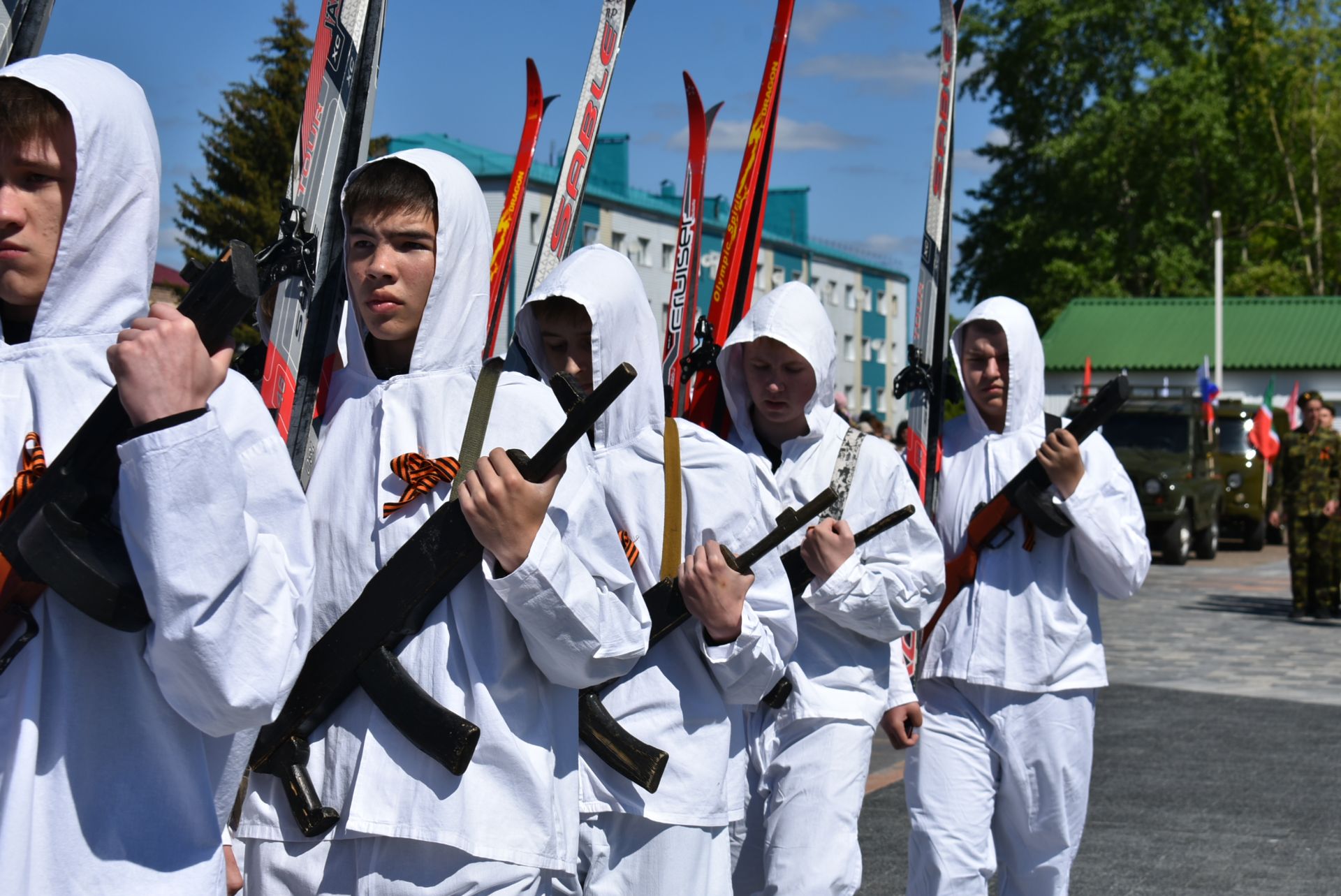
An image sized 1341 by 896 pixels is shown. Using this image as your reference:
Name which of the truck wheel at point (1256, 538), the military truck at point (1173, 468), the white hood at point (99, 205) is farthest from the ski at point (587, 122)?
the truck wheel at point (1256, 538)

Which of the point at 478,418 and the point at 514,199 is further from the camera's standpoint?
the point at 514,199

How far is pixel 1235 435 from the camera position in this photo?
28.2 metres

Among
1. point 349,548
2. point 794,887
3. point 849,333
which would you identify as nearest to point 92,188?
point 349,548

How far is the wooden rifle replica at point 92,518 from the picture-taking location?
2000 millimetres

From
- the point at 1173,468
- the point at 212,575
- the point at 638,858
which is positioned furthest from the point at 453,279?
the point at 1173,468

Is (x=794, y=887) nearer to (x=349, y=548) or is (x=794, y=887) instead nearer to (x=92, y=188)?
(x=349, y=548)

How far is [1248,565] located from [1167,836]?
61.8 ft

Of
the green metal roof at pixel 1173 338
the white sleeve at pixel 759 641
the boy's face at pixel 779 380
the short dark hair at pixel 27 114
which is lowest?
the white sleeve at pixel 759 641

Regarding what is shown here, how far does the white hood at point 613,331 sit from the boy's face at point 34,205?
1784 millimetres

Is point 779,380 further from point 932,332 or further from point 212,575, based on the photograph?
point 212,575

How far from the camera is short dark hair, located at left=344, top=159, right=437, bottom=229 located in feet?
9.87

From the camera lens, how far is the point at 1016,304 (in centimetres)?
583

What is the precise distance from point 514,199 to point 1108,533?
239cm

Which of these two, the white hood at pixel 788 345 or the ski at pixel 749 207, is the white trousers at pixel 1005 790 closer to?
the white hood at pixel 788 345
